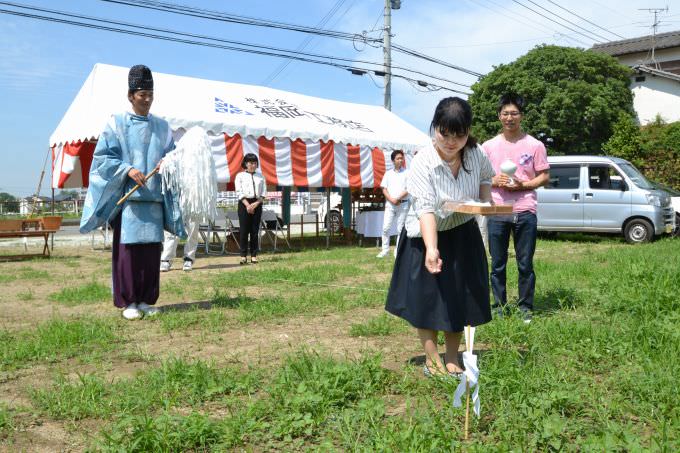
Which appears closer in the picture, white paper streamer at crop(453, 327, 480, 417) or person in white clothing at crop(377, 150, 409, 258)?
white paper streamer at crop(453, 327, 480, 417)

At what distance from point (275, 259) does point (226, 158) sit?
2051 millimetres

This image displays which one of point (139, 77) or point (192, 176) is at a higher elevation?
point (139, 77)

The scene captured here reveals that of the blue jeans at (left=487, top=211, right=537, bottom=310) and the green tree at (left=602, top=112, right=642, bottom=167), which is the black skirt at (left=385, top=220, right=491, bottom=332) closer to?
the blue jeans at (left=487, top=211, right=537, bottom=310)

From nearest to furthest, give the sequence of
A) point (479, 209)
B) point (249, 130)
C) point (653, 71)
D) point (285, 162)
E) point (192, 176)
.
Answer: point (479, 209) → point (192, 176) → point (249, 130) → point (285, 162) → point (653, 71)

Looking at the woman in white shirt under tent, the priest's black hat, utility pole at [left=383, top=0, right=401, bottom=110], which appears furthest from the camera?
utility pole at [left=383, top=0, right=401, bottom=110]

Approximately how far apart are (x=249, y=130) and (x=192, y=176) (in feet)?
17.8

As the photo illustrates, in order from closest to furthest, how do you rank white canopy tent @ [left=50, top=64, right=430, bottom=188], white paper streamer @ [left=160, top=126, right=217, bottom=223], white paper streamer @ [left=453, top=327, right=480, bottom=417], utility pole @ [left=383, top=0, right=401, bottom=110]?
white paper streamer @ [left=453, top=327, right=480, bottom=417] → white paper streamer @ [left=160, top=126, right=217, bottom=223] → white canopy tent @ [left=50, top=64, right=430, bottom=188] → utility pole @ [left=383, top=0, right=401, bottom=110]

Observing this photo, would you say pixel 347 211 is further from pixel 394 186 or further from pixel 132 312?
pixel 132 312

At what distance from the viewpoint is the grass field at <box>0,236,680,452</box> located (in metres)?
2.39

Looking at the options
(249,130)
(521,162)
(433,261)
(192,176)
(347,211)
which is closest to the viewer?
(433,261)

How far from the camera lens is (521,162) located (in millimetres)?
4609

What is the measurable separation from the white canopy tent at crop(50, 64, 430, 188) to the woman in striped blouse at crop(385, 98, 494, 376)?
24.4 feet

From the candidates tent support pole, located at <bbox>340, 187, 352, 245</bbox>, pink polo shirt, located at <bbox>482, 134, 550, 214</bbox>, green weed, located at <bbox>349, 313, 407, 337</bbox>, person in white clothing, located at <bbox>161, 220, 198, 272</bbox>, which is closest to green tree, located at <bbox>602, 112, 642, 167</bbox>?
tent support pole, located at <bbox>340, 187, 352, 245</bbox>

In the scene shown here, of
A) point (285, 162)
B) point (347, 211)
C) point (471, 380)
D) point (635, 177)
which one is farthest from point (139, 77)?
point (635, 177)
